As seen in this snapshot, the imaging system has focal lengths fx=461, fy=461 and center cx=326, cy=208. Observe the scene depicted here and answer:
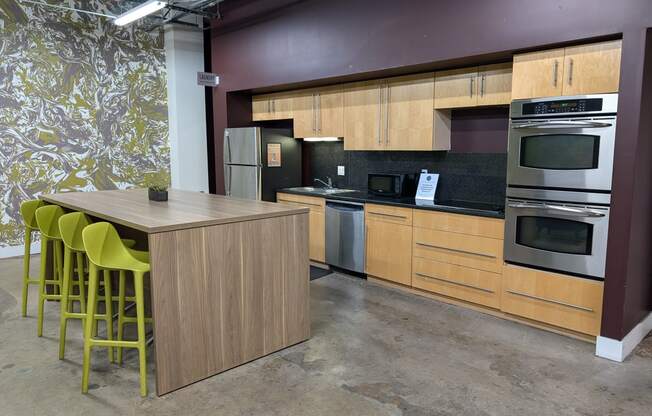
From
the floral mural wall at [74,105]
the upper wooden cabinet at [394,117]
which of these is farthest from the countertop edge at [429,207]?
the floral mural wall at [74,105]

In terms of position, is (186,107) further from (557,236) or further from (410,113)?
(557,236)

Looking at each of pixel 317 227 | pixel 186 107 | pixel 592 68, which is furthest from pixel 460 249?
pixel 186 107

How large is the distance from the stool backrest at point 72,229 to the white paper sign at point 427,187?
299 cm

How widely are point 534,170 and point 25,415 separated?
3503mm

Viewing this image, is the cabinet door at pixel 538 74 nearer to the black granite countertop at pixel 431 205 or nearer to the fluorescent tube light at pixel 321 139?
the black granite countertop at pixel 431 205

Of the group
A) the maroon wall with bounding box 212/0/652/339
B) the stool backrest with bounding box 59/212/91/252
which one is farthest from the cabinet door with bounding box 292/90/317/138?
the stool backrest with bounding box 59/212/91/252

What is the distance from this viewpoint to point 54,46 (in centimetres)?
576

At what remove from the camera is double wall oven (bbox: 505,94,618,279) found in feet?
9.91

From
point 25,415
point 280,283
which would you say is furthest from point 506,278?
point 25,415

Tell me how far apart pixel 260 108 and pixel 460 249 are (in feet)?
11.3

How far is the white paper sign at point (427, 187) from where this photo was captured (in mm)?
4637

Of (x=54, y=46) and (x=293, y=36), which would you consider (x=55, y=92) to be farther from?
(x=293, y=36)

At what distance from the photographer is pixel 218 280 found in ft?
9.11

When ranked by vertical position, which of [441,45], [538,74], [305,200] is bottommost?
[305,200]
